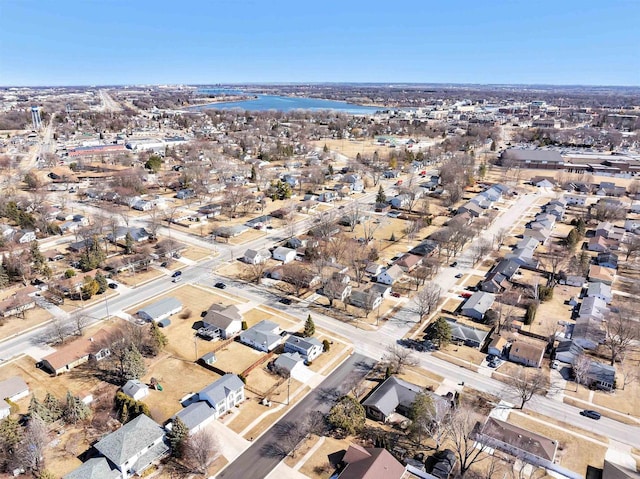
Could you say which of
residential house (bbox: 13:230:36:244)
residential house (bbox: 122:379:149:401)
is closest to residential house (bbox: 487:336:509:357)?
residential house (bbox: 122:379:149:401)

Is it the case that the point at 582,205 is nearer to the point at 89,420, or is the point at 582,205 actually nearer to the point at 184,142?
the point at 89,420

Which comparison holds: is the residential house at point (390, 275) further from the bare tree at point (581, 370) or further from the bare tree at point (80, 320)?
the bare tree at point (80, 320)

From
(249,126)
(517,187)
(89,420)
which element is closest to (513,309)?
(89,420)

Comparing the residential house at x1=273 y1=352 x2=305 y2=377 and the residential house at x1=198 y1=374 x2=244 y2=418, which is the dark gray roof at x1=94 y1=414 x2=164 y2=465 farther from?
the residential house at x1=273 y1=352 x2=305 y2=377

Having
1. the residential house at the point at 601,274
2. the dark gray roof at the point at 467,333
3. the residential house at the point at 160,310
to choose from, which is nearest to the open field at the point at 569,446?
the dark gray roof at the point at 467,333

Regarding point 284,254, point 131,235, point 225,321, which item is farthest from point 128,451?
point 131,235

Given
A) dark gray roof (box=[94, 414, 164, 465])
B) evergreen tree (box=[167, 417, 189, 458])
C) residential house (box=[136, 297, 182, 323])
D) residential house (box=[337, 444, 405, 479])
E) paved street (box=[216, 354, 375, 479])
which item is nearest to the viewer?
residential house (box=[337, 444, 405, 479])
